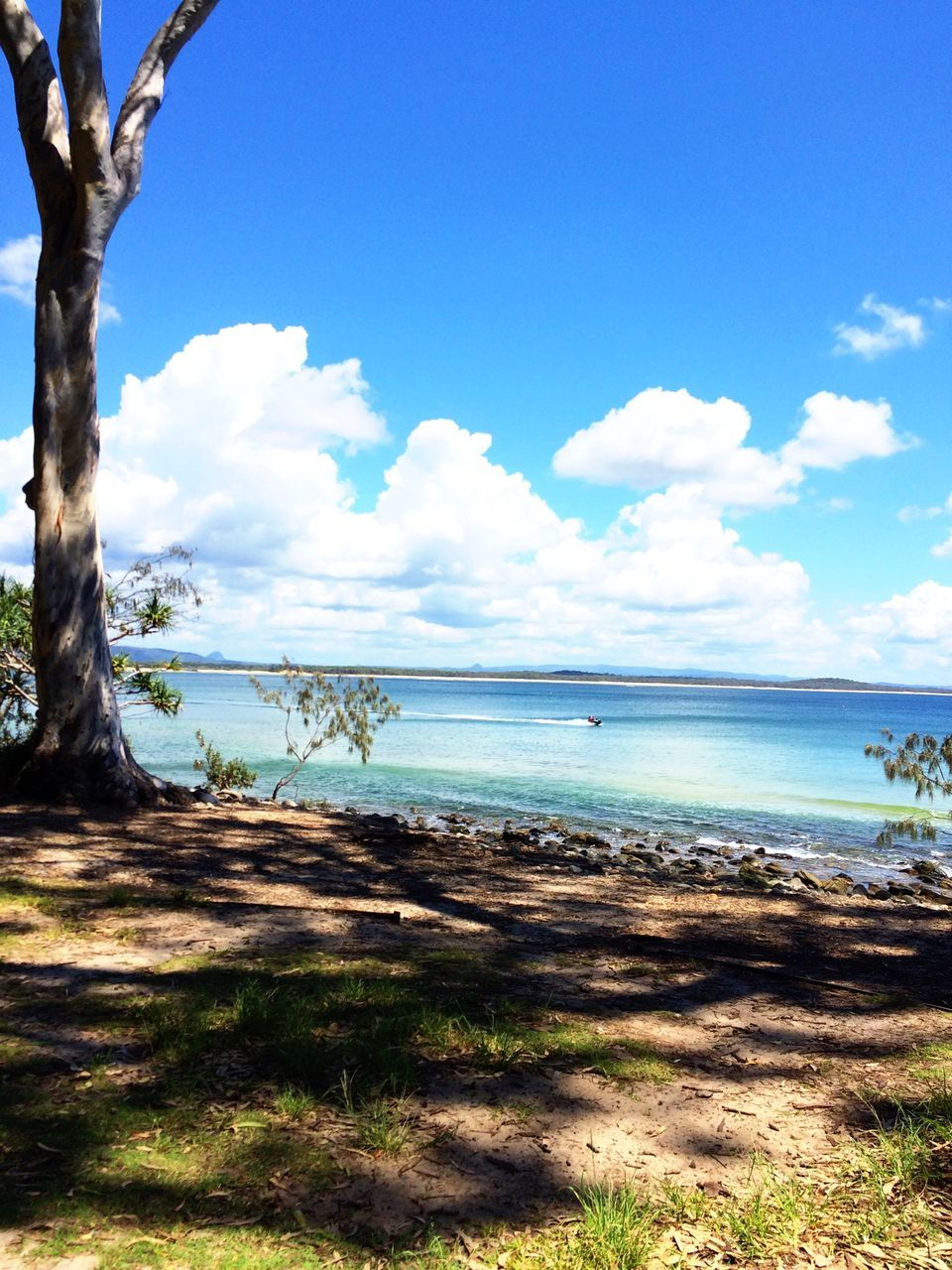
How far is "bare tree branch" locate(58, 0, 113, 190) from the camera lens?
9.11 m

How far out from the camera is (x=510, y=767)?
3319 cm

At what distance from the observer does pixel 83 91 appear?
30.0 feet

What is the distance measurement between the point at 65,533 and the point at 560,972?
24.8 ft

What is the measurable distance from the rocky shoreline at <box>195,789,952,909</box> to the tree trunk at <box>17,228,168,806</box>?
2.36 metres

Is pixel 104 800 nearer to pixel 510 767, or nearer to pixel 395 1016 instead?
pixel 395 1016

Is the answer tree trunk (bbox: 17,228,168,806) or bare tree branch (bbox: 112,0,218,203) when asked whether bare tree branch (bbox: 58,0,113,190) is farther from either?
tree trunk (bbox: 17,228,168,806)

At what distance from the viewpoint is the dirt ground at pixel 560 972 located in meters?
2.91

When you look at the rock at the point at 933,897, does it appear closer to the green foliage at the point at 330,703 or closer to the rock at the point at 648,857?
the rock at the point at 648,857

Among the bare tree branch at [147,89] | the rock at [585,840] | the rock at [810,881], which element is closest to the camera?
the bare tree branch at [147,89]

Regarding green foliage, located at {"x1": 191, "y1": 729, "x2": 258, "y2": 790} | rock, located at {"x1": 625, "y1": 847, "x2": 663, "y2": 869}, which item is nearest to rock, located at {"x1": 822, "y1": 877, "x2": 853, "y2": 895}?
rock, located at {"x1": 625, "y1": 847, "x2": 663, "y2": 869}

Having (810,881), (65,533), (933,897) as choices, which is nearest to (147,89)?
(65,533)

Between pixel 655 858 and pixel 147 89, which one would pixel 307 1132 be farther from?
pixel 655 858

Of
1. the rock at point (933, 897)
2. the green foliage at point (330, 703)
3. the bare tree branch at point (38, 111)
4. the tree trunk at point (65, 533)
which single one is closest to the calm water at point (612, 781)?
the green foliage at point (330, 703)

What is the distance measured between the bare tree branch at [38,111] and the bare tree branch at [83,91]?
272 millimetres
